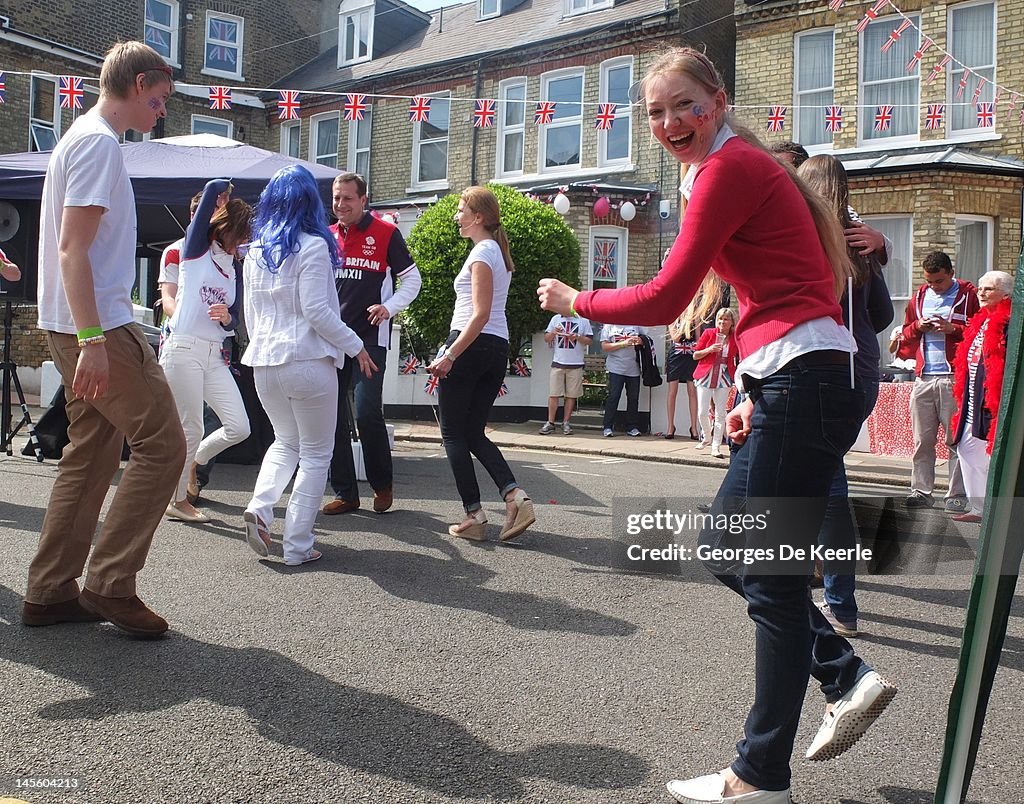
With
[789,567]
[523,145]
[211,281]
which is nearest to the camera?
[789,567]

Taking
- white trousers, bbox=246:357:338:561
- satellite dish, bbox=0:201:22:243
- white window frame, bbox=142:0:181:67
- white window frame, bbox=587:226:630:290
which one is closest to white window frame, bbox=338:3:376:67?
white window frame, bbox=142:0:181:67

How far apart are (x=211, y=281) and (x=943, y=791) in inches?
198

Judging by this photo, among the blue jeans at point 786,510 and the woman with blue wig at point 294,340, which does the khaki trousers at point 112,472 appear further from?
the blue jeans at point 786,510

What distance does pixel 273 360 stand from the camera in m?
4.73

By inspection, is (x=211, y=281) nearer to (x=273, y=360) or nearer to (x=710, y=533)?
(x=273, y=360)

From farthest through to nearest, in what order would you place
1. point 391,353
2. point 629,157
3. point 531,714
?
1. point 629,157
2. point 391,353
3. point 531,714

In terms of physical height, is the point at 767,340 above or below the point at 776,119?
below

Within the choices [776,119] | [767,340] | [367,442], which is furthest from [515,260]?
[767,340]

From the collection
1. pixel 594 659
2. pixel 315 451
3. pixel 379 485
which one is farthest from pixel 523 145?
pixel 594 659

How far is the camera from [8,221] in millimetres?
8688

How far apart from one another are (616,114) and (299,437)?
17.2 metres

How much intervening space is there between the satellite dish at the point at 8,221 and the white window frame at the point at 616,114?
1401 cm

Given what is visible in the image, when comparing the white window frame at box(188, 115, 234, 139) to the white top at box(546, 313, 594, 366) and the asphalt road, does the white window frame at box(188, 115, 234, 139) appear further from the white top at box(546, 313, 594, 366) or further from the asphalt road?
the asphalt road

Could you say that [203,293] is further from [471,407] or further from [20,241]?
[20,241]
